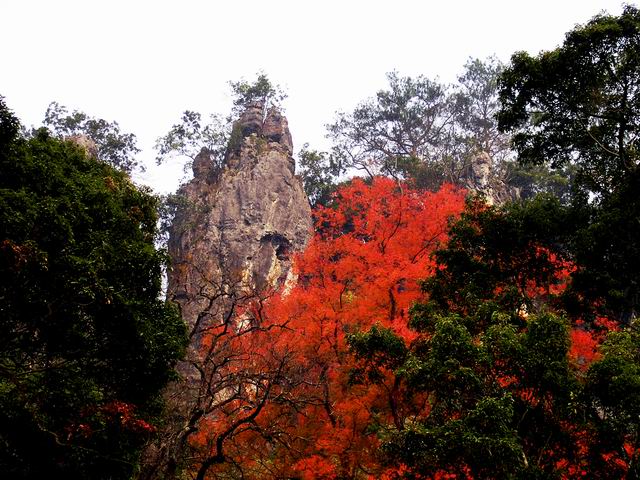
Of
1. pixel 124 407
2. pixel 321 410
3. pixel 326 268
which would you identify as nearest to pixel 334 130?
pixel 326 268

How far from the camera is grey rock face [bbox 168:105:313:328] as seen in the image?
1261 inches

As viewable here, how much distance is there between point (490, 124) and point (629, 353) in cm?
3407

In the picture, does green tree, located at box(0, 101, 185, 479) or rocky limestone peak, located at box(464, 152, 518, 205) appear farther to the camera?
rocky limestone peak, located at box(464, 152, 518, 205)

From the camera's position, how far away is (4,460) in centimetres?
1048

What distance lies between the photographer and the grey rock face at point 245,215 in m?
32.0

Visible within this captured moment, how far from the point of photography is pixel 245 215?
34062 mm

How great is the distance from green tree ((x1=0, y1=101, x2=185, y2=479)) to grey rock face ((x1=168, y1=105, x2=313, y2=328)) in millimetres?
18287

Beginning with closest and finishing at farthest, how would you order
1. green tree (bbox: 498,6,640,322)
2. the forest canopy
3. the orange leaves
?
1. the forest canopy
2. green tree (bbox: 498,6,640,322)
3. the orange leaves

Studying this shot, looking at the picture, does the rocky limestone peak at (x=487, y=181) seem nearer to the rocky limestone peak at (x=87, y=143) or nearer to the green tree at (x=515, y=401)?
the rocky limestone peak at (x=87, y=143)

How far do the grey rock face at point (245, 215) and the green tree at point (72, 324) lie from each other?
720 inches

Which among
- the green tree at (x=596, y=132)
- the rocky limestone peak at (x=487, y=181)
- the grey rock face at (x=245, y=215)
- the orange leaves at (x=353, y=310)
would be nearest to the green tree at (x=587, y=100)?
the green tree at (x=596, y=132)

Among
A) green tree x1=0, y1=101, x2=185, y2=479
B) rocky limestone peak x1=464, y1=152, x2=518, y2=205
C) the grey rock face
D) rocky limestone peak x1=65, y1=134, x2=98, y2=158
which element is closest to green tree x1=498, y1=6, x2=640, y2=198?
green tree x1=0, y1=101, x2=185, y2=479

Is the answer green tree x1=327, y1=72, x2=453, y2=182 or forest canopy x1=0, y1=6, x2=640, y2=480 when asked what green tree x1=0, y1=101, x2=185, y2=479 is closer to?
forest canopy x1=0, y1=6, x2=640, y2=480

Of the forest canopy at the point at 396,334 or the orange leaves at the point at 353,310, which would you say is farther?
the orange leaves at the point at 353,310
